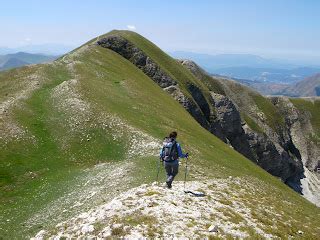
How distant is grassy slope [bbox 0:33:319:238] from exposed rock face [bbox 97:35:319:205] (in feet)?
119

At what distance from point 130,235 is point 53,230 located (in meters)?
5.55

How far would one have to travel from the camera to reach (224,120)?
406 feet

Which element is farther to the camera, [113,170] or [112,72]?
[112,72]

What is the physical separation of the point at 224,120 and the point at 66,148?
283 feet

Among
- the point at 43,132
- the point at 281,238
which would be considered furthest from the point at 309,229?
the point at 43,132

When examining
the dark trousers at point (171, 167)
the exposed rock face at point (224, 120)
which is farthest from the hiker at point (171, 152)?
the exposed rock face at point (224, 120)

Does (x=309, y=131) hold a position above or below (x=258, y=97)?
below

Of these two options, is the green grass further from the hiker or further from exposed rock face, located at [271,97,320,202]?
the hiker

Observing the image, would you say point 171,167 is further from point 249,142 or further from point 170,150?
point 249,142

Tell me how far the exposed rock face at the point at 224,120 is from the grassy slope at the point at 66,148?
1426 inches

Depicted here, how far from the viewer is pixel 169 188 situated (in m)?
26.5

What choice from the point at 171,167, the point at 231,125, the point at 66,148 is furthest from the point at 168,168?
the point at 231,125

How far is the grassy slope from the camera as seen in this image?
33.3 meters

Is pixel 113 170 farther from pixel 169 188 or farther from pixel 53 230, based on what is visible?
pixel 53 230
